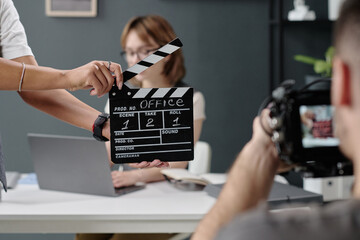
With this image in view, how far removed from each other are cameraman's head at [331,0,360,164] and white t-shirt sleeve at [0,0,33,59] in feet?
2.86

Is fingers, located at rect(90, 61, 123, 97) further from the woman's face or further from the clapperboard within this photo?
the woman's face

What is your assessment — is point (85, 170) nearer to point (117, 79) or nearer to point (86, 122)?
point (86, 122)

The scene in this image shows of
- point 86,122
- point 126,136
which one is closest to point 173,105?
point 126,136

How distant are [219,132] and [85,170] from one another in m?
1.92

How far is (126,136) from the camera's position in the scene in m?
1.20

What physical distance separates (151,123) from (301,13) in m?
2.69

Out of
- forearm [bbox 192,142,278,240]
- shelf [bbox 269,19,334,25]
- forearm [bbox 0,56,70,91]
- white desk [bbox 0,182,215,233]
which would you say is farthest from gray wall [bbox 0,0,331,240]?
forearm [bbox 192,142,278,240]

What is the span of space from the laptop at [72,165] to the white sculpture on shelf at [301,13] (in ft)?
6.94

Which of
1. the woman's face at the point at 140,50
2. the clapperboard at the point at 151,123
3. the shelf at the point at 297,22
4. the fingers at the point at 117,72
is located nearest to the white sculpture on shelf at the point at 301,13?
the shelf at the point at 297,22

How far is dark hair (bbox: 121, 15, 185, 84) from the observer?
2596 mm

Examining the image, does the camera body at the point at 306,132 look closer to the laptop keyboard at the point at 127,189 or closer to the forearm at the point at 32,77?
the forearm at the point at 32,77

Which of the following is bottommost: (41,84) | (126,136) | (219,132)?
(219,132)

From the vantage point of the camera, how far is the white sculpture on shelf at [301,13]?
11.8 feet

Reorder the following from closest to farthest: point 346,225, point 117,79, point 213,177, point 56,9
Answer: point 346,225 < point 117,79 < point 213,177 < point 56,9
